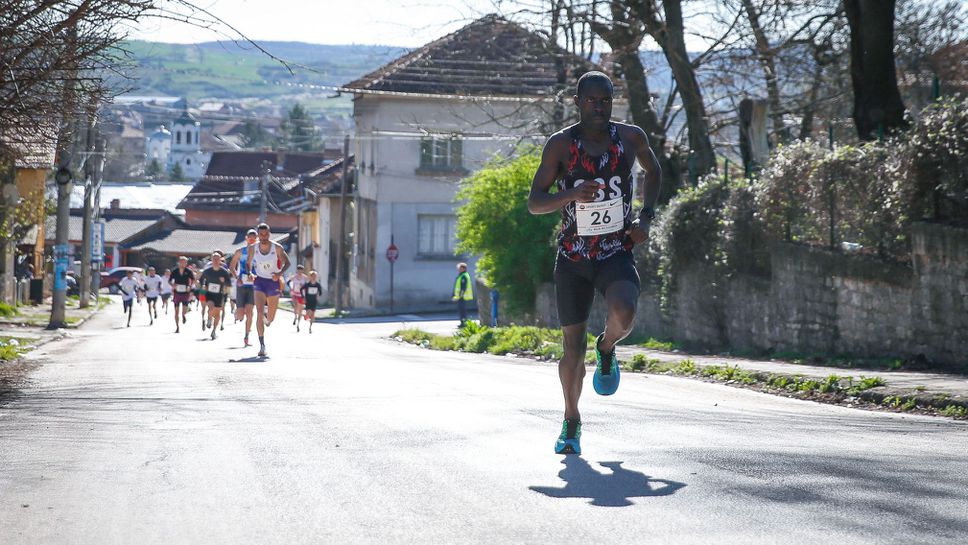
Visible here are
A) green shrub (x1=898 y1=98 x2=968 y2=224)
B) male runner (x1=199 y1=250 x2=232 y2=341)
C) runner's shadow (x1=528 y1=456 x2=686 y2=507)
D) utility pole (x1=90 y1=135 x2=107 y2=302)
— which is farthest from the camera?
utility pole (x1=90 y1=135 x2=107 y2=302)

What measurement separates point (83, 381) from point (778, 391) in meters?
7.02

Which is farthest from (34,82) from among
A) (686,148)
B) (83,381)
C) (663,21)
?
(686,148)

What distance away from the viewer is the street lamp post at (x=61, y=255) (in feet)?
99.3

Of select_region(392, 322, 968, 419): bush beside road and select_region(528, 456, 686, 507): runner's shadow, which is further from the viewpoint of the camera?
select_region(392, 322, 968, 419): bush beside road

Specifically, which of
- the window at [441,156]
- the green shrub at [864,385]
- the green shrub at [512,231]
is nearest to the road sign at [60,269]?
the green shrub at [512,231]

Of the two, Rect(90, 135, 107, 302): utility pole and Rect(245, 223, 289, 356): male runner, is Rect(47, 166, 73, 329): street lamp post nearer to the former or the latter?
Rect(245, 223, 289, 356): male runner

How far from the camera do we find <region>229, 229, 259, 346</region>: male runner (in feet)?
67.3

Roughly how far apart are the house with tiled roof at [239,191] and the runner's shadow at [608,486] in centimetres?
9895

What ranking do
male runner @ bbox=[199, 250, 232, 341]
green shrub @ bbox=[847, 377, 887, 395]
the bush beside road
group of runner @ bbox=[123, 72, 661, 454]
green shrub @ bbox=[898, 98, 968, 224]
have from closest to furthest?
1. group of runner @ bbox=[123, 72, 661, 454]
2. the bush beside road
3. green shrub @ bbox=[847, 377, 887, 395]
4. green shrub @ bbox=[898, 98, 968, 224]
5. male runner @ bbox=[199, 250, 232, 341]

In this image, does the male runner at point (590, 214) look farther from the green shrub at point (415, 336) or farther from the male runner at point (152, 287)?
the male runner at point (152, 287)

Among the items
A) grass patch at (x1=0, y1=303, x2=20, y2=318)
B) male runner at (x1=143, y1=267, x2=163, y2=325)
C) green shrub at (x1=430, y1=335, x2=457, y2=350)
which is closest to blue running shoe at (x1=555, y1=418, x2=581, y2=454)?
green shrub at (x1=430, y1=335, x2=457, y2=350)

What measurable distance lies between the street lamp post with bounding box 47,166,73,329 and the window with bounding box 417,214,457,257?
22.4m

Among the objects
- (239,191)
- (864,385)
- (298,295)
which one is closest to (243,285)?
(864,385)

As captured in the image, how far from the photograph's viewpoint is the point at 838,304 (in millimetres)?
15898
